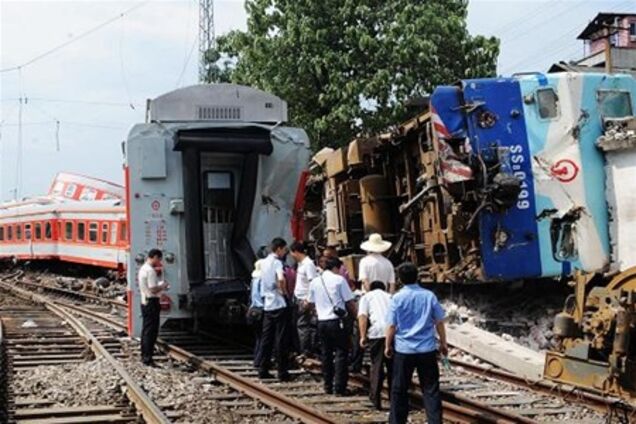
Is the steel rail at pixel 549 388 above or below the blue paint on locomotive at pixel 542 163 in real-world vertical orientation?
below

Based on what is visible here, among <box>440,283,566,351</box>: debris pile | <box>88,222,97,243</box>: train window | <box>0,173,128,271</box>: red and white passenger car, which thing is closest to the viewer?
<box>440,283,566,351</box>: debris pile

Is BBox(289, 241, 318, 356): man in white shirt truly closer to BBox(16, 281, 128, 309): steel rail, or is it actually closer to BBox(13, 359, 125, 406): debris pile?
BBox(13, 359, 125, 406): debris pile

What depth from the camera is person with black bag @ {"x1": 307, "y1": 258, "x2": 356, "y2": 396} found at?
929cm

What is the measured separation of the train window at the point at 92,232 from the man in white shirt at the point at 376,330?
20.3 metres

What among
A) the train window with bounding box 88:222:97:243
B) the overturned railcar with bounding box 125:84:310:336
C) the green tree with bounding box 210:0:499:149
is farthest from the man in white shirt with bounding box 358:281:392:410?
the train window with bounding box 88:222:97:243

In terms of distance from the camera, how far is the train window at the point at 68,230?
3004cm

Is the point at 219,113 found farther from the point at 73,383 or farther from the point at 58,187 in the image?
the point at 58,187

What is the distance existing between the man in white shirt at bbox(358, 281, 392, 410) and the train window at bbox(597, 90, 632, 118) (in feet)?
19.4

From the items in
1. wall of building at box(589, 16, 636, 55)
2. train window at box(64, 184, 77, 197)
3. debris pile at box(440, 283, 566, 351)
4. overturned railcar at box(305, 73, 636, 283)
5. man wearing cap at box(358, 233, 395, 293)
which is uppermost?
wall of building at box(589, 16, 636, 55)

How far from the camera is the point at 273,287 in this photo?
10430 mm

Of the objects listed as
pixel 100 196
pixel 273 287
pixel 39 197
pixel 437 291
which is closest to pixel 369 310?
pixel 273 287

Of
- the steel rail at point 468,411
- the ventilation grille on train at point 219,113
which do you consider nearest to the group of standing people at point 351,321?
the steel rail at point 468,411

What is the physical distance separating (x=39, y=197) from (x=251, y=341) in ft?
90.7

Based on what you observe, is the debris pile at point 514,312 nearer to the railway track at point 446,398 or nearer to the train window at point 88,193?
the railway track at point 446,398
